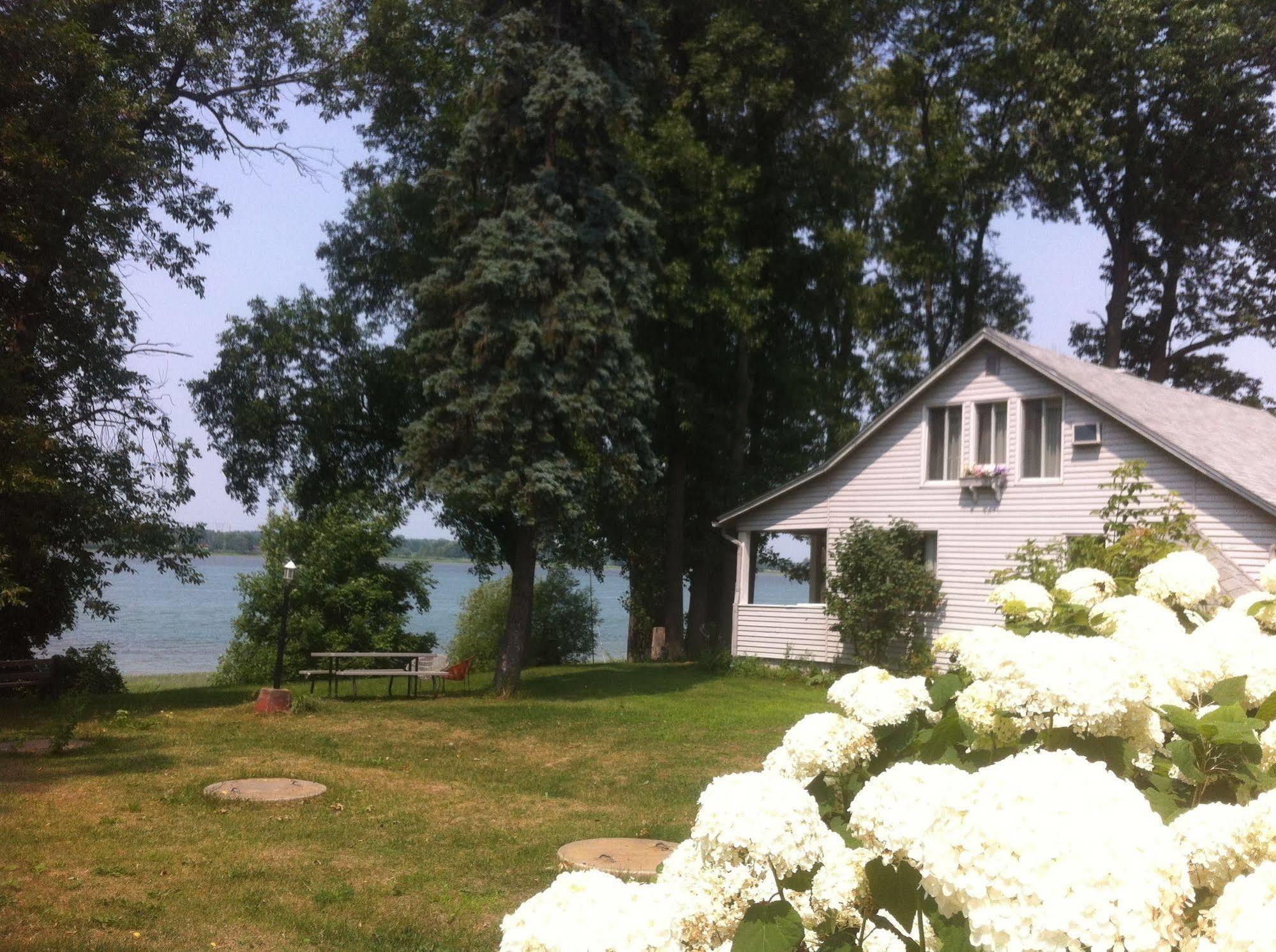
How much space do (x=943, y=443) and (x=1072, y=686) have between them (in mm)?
19742

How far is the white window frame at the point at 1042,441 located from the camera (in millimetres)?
19000

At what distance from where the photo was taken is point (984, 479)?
20031mm

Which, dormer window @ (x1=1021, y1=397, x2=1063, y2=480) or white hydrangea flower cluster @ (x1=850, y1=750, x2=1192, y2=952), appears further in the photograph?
dormer window @ (x1=1021, y1=397, x2=1063, y2=480)

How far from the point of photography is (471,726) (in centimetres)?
1519

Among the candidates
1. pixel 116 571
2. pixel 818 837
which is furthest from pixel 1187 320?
pixel 818 837

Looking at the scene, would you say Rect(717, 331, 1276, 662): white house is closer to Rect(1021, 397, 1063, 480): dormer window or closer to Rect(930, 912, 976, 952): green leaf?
Rect(1021, 397, 1063, 480): dormer window

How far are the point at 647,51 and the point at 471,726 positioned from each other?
12316 millimetres

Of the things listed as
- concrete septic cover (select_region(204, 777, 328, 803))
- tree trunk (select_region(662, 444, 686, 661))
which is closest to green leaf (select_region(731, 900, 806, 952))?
concrete septic cover (select_region(204, 777, 328, 803))

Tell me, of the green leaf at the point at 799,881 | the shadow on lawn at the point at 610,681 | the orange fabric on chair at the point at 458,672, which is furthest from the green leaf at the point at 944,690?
the orange fabric on chair at the point at 458,672

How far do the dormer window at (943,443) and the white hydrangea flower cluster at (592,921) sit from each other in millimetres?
19865

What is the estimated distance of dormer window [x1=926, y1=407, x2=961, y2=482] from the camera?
21.0 m

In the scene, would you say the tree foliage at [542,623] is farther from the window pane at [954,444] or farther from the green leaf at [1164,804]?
the green leaf at [1164,804]

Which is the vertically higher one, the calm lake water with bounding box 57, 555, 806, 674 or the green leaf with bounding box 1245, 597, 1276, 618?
the green leaf with bounding box 1245, 597, 1276, 618

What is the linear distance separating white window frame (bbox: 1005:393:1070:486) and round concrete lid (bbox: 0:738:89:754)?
614 inches
